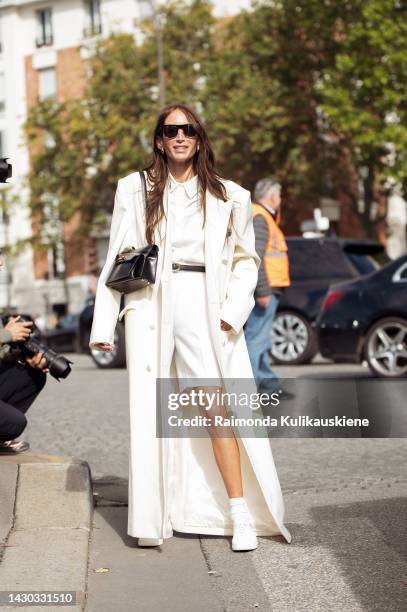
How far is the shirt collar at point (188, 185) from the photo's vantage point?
17.8 ft

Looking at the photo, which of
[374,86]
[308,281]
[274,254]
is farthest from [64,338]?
[274,254]

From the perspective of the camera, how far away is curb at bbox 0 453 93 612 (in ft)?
15.1

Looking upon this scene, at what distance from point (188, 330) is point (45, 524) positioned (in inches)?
44.2

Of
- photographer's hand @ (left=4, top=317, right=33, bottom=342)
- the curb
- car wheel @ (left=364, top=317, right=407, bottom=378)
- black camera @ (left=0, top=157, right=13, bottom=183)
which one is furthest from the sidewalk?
car wheel @ (left=364, top=317, right=407, bottom=378)

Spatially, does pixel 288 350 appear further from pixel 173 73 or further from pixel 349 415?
pixel 173 73

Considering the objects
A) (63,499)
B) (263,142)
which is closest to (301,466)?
(63,499)

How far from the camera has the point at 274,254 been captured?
10562 millimetres

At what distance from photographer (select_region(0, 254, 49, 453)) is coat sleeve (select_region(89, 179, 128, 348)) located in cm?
58

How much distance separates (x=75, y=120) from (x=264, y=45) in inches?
269

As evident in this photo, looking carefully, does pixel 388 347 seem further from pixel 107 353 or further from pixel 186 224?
pixel 186 224

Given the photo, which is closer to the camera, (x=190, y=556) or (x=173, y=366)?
(x=190, y=556)

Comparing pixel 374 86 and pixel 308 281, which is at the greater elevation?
pixel 374 86

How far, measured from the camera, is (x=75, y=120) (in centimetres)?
4116

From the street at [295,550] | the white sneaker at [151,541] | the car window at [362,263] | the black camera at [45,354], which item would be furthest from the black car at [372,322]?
the white sneaker at [151,541]
